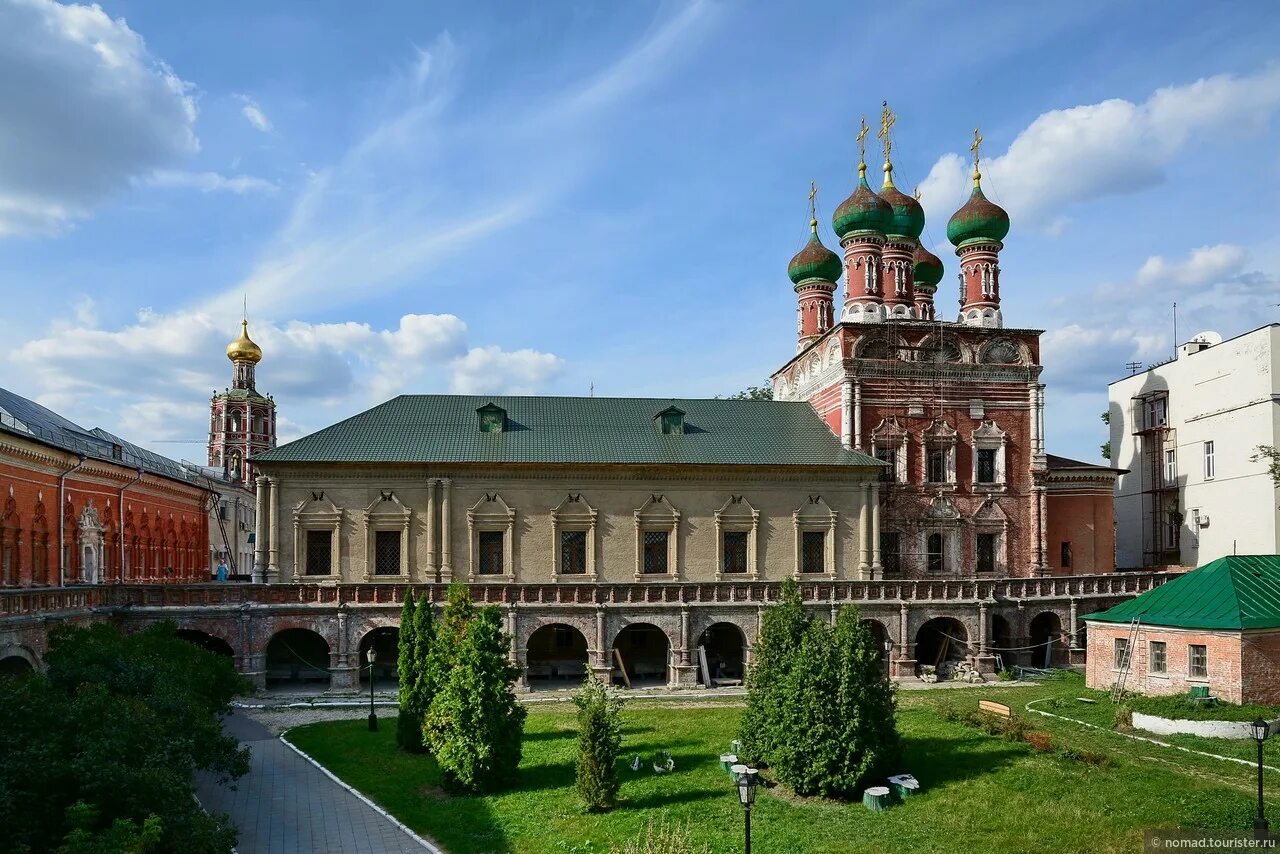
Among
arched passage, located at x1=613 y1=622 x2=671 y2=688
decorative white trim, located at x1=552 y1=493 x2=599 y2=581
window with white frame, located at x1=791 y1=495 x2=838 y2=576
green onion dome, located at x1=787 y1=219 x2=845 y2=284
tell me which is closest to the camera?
arched passage, located at x1=613 y1=622 x2=671 y2=688

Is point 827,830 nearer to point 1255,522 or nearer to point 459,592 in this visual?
point 459,592

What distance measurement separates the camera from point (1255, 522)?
39156 mm

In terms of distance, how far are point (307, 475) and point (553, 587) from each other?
31.8 feet

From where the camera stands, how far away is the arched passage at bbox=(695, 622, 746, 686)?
34784mm

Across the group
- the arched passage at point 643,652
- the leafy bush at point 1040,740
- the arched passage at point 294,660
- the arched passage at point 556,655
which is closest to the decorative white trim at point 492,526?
the arched passage at point 556,655

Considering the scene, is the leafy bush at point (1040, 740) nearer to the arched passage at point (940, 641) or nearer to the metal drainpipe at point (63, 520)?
the arched passage at point (940, 641)

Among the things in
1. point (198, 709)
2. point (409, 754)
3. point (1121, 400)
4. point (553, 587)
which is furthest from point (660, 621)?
point (1121, 400)

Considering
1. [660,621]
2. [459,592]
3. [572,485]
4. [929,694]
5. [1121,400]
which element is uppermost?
[1121,400]

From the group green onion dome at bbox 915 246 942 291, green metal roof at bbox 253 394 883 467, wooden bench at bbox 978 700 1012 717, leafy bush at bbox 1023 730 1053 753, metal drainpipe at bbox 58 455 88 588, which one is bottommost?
leafy bush at bbox 1023 730 1053 753

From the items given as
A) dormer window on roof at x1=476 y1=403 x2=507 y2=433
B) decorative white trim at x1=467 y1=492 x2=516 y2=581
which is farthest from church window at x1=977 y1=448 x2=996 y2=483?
dormer window on roof at x1=476 y1=403 x2=507 y2=433

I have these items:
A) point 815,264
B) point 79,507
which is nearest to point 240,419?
point 79,507

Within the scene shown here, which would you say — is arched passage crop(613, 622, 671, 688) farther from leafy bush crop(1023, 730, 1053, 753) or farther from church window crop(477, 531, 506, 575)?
leafy bush crop(1023, 730, 1053, 753)

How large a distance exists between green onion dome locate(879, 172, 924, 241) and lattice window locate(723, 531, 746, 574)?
1496cm

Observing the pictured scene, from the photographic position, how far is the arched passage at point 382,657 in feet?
108
